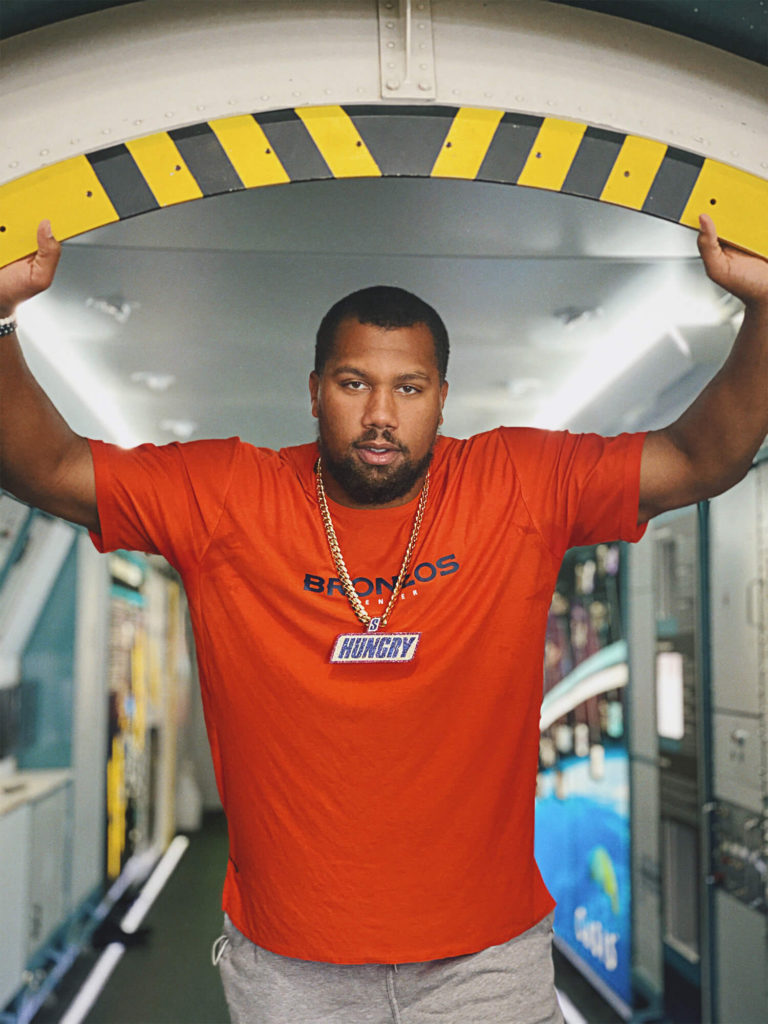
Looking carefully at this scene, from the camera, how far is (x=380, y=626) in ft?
5.54

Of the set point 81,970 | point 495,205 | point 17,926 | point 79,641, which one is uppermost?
point 495,205

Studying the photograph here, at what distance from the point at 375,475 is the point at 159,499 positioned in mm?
374

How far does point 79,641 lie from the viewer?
5.82m

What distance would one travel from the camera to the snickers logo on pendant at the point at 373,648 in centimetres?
167

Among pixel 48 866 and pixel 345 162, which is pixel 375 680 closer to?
pixel 345 162

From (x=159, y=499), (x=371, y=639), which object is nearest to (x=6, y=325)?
(x=159, y=499)

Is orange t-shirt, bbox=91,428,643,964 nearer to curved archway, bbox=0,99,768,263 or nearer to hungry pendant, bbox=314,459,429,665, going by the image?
hungry pendant, bbox=314,459,429,665

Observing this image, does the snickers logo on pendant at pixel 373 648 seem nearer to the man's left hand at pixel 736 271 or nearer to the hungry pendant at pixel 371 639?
Answer: the hungry pendant at pixel 371 639

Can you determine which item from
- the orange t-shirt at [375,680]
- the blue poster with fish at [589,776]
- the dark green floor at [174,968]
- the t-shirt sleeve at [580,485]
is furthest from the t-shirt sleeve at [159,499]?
the dark green floor at [174,968]

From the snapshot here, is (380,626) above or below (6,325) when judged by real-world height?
below

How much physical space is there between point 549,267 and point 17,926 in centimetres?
362

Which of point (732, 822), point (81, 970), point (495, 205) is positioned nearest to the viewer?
point (495, 205)

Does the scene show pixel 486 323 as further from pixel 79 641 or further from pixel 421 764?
pixel 79 641

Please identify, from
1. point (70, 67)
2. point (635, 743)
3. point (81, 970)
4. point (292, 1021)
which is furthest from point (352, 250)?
point (81, 970)
